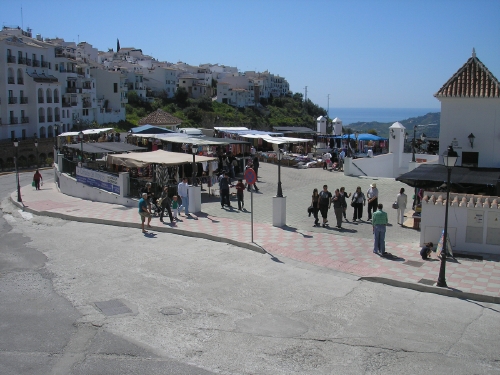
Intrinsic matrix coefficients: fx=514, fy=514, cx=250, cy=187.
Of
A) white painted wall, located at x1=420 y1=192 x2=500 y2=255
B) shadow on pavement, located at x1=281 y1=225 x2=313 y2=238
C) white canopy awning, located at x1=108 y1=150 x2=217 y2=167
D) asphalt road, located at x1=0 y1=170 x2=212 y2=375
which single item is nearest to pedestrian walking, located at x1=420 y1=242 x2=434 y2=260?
white painted wall, located at x1=420 y1=192 x2=500 y2=255

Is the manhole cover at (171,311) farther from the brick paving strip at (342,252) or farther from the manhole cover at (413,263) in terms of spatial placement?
the manhole cover at (413,263)

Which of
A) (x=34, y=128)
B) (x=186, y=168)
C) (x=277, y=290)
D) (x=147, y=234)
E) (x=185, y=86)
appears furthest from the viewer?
(x=185, y=86)

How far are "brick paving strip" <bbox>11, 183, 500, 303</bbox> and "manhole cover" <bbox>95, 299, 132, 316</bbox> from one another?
16.5 feet

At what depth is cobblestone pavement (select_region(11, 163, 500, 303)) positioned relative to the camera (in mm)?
12438

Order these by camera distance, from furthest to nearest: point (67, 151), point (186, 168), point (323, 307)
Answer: point (67, 151) < point (186, 168) < point (323, 307)

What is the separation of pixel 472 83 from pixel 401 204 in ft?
21.7

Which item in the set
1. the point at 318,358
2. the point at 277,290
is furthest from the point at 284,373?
the point at 277,290

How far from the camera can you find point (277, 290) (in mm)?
11828

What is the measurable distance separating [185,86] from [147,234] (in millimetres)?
97012

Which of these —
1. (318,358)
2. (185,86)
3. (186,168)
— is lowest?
(318,358)

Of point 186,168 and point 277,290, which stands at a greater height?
point 186,168

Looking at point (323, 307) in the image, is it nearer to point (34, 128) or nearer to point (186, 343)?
point (186, 343)

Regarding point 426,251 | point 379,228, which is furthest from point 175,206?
point 426,251

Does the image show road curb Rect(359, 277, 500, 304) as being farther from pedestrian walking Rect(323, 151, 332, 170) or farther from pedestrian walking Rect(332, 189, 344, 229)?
pedestrian walking Rect(323, 151, 332, 170)
